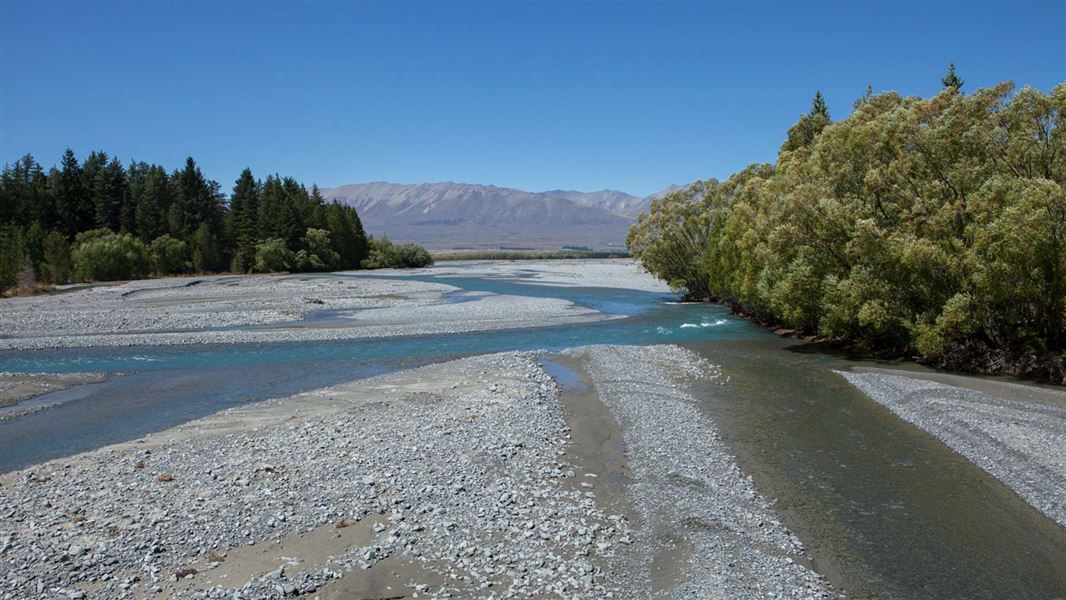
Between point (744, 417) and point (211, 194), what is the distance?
129272 mm

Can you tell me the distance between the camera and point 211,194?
12912cm

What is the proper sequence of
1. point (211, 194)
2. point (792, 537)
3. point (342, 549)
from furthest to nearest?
1. point (211, 194)
2. point (792, 537)
3. point (342, 549)

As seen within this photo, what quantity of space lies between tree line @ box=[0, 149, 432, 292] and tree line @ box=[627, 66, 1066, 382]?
279 feet

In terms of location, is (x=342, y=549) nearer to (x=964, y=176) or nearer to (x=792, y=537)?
(x=792, y=537)

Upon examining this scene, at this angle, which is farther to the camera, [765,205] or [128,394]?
[765,205]

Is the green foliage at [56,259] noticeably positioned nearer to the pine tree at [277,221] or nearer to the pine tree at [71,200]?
the pine tree at [71,200]

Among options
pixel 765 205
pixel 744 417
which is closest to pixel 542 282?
pixel 765 205

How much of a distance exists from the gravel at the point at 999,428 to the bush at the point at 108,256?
102 m

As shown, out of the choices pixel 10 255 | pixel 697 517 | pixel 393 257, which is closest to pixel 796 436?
pixel 697 517

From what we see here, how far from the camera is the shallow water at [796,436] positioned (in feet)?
39.7

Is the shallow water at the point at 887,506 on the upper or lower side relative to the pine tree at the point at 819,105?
lower

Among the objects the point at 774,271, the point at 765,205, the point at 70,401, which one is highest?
the point at 765,205

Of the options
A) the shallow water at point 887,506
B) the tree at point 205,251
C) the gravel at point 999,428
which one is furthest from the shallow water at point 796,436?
the tree at point 205,251

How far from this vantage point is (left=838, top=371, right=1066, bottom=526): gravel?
1570cm
